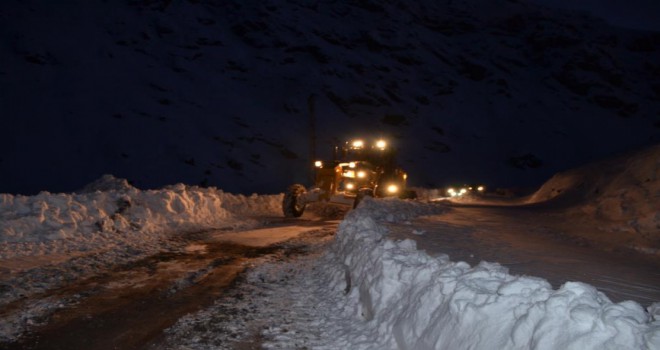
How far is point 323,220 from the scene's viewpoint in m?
19.1

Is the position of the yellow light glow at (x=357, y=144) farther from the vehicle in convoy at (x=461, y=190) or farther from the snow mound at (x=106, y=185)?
the vehicle in convoy at (x=461, y=190)

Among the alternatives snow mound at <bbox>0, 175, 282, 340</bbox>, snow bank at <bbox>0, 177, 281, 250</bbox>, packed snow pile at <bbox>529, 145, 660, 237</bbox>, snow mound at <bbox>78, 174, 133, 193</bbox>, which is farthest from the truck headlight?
packed snow pile at <bbox>529, 145, 660, 237</bbox>

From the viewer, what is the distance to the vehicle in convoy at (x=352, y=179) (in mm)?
19672

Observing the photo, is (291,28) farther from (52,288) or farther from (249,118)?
(52,288)

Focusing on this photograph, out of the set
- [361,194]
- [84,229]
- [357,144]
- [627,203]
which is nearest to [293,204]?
[361,194]

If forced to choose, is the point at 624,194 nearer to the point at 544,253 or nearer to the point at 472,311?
the point at 544,253

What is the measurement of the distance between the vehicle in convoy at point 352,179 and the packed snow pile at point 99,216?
2.75 m

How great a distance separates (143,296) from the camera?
7.38m

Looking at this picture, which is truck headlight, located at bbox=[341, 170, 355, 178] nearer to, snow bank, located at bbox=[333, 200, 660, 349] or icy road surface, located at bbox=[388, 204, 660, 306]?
icy road surface, located at bbox=[388, 204, 660, 306]

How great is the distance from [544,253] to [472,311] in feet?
18.9

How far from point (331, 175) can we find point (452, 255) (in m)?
11.8

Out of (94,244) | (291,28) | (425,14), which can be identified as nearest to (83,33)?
(291,28)

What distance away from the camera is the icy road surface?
21.8 ft

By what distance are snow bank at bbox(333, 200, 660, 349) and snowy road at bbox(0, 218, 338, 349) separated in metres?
2.39
